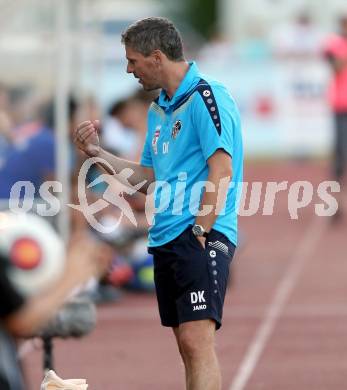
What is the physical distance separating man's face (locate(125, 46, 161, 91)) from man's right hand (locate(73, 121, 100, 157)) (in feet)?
1.24

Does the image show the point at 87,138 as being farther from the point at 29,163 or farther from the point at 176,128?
the point at 29,163

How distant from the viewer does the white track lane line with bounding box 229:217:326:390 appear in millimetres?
9172

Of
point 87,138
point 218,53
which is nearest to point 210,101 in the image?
point 87,138

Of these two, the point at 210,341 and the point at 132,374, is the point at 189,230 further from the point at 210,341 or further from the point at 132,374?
the point at 132,374

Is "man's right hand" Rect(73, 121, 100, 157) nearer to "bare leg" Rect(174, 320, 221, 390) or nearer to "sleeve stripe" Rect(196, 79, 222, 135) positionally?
"sleeve stripe" Rect(196, 79, 222, 135)

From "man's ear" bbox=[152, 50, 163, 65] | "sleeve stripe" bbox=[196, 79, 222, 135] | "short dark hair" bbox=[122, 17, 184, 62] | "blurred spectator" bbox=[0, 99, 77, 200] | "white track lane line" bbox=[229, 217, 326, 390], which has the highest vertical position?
"short dark hair" bbox=[122, 17, 184, 62]

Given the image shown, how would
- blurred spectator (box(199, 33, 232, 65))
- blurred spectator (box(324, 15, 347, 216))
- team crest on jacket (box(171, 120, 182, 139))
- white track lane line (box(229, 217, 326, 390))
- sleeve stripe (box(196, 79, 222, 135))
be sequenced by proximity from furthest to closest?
blurred spectator (box(199, 33, 232, 65)), blurred spectator (box(324, 15, 347, 216)), white track lane line (box(229, 217, 326, 390)), team crest on jacket (box(171, 120, 182, 139)), sleeve stripe (box(196, 79, 222, 135))

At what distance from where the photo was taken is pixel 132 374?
30.1 feet

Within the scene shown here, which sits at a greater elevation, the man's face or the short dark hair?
the short dark hair

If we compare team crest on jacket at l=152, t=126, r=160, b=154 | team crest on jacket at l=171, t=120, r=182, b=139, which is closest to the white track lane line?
team crest on jacket at l=152, t=126, r=160, b=154

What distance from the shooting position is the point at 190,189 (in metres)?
6.96

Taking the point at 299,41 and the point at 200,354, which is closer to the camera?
the point at 200,354

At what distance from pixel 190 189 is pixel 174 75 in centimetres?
57

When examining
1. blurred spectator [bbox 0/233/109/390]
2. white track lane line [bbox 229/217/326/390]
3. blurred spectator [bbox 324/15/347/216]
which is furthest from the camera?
blurred spectator [bbox 324/15/347/216]
